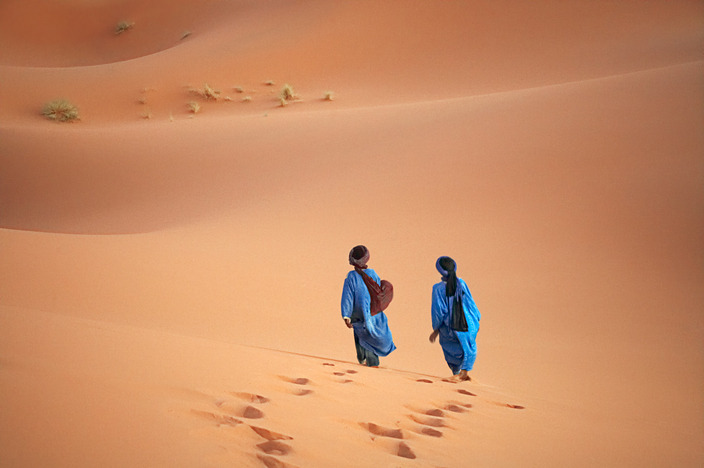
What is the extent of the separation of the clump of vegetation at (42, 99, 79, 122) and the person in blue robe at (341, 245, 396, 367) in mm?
21507

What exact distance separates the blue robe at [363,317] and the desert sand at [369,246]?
2.18 ft

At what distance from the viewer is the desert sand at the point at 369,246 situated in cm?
328

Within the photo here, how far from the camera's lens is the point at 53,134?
18.7 metres

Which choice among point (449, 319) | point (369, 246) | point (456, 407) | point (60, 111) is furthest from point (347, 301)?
point (60, 111)

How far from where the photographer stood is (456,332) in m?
5.63

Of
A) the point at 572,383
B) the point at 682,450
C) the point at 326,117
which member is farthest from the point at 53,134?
the point at 682,450

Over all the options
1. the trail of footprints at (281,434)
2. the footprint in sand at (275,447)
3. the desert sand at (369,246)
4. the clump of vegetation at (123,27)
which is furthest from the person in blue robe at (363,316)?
the clump of vegetation at (123,27)

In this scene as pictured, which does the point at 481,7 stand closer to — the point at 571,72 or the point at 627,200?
the point at 571,72

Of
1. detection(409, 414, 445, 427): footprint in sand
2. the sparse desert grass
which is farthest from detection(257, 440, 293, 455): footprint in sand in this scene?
the sparse desert grass

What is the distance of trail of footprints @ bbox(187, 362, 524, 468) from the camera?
2873 millimetres

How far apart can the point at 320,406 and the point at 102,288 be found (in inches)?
226

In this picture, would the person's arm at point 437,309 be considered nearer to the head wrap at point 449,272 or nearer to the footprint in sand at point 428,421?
the head wrap at point 449,272

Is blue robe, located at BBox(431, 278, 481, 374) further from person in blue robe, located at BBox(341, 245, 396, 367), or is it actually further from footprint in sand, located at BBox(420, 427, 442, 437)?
footprint in sand, located at BBox(420, 427, 442, 437)

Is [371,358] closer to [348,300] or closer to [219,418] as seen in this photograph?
[348,300]
